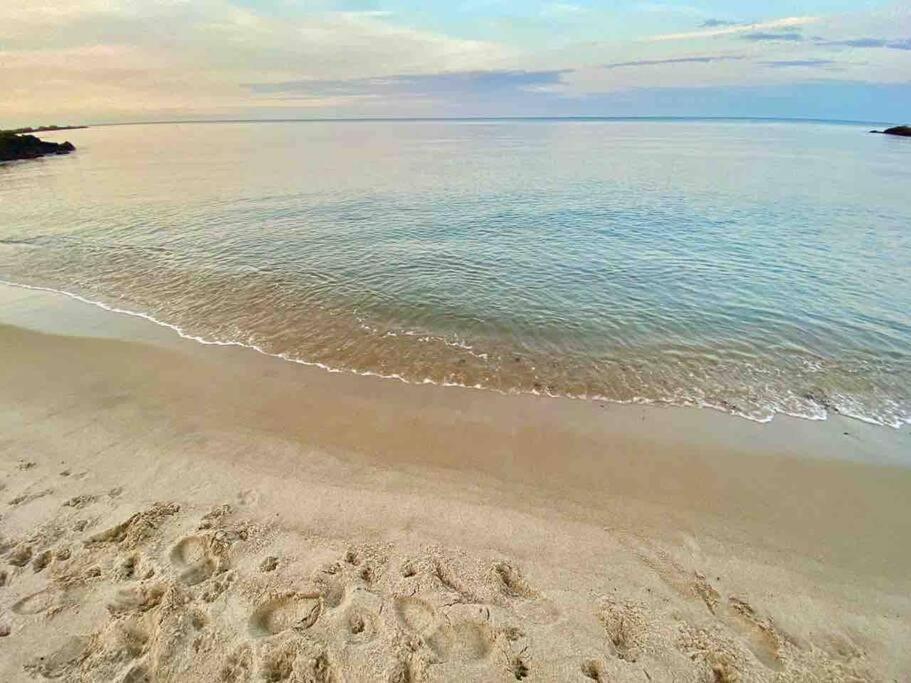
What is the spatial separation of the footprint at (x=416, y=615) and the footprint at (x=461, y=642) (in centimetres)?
10

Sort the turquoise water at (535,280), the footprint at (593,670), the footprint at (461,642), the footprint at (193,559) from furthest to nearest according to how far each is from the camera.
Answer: the turquoise water at (535,280), the footprint at (193,559), the footprint at (461,642), the footprint at (593,670)

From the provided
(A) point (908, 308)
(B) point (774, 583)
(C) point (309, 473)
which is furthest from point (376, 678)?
(A) point (908, 308)

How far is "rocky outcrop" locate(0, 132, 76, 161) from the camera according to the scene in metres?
64.1

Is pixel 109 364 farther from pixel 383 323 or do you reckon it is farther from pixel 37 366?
pixel 383 323

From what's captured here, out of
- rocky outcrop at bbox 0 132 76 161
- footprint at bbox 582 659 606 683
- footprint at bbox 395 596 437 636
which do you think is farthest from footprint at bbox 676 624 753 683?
rocky outcrop at bbox 0 132 76 161

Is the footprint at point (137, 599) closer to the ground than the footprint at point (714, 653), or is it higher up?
higher up

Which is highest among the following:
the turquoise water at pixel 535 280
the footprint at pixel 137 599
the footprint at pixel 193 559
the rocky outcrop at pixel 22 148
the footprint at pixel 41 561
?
the rocky outcrop at pixel 22 148

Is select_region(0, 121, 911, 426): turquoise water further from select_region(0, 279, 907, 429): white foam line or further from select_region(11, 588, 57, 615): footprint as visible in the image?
select_region(11, 588, 57, 615): footprint

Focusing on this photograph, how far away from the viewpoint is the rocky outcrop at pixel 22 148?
64.1 metres

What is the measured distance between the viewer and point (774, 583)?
509 centimetres

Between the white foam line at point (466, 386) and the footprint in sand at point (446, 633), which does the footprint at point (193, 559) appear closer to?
the footprint in sand at point (446, 633)

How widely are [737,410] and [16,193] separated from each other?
48185 millimetres

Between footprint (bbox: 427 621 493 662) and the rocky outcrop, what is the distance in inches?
3540

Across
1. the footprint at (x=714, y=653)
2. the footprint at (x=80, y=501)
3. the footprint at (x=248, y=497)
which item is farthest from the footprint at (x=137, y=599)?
the footprint at (x=714, y=653)
